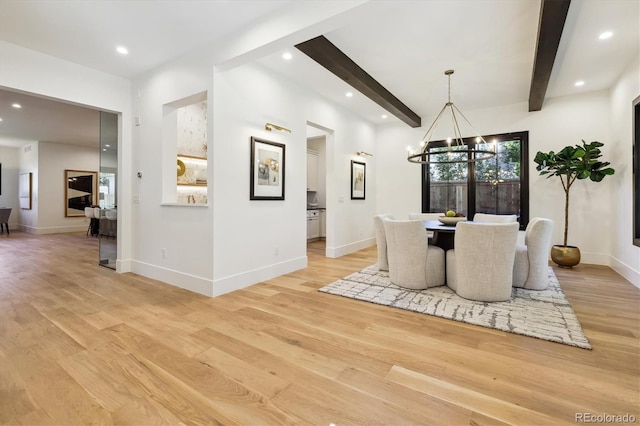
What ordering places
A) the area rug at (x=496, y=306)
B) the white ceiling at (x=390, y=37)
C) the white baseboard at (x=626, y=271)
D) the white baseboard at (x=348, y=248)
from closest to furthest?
1. the area rug at (x=496, y=306)
2. the white ceiling at (x=390, y=37)
3. the white baseboard at (x=626, y=271)
4. the white baseboard at (x=348, y=248)

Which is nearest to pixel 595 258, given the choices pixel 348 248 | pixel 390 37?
pixel 348 248

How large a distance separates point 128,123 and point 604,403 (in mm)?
5632

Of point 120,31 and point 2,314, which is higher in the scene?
point 120,31

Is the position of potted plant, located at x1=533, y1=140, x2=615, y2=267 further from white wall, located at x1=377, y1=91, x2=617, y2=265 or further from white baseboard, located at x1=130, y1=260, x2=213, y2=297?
white baseboard, located at x1=130, y1=260, x2=213, y2=297

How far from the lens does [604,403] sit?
60.2 inches

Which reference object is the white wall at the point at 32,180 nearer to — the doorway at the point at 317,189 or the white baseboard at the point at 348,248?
the doorway at the point at 317,189

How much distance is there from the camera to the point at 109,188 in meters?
4.57

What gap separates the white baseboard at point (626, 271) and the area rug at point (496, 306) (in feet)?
2.80

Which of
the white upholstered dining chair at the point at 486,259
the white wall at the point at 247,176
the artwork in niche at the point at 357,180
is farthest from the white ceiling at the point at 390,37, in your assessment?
the white upholstered dining chair at the point at 486,259

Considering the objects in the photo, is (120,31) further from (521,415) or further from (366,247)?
(366,247)

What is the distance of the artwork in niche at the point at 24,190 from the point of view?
9.11m

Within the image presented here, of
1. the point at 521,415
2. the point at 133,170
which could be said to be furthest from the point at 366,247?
the point at 521,415

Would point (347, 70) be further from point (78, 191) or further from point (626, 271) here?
point (78, 191)

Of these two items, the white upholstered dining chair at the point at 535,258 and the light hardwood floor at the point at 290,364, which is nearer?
the light hardwood floor at the point at 290,364
